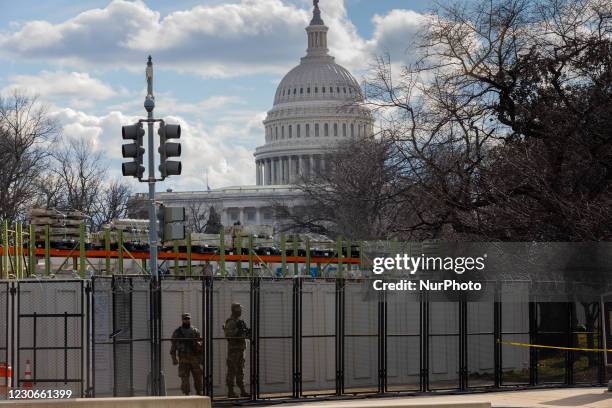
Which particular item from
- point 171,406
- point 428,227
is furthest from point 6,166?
point 171,406

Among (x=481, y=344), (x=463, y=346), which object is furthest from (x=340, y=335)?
(x=481, y=344)

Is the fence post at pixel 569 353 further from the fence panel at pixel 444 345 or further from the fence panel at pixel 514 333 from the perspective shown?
the fence panel at pixel 444 345

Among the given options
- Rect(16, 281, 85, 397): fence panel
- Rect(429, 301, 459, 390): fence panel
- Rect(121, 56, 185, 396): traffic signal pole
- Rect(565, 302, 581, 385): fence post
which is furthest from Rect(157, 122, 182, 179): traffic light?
Rect(565, 302, 581, 385): fence post

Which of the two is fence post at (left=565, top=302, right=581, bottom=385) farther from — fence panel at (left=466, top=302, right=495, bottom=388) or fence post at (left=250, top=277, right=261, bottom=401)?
fence post at (left=250, top=277, right=261, bottom=401)

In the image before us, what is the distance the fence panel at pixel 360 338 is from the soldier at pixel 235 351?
2147 millimetres

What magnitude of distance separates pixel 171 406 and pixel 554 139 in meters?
16.3

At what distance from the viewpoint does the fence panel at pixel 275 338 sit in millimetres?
26531

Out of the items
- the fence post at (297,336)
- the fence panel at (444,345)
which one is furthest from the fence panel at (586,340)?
the fence post at (297,336)

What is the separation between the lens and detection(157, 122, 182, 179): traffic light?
27.0m

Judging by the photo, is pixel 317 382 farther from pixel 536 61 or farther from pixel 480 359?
pixel 536 61

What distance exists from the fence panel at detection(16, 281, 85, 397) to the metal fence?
0.8 inches

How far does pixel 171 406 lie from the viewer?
20188mm

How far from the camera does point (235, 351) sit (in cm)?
2619

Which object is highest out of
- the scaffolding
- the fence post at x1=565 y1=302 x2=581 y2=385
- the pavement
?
the scaffolding
